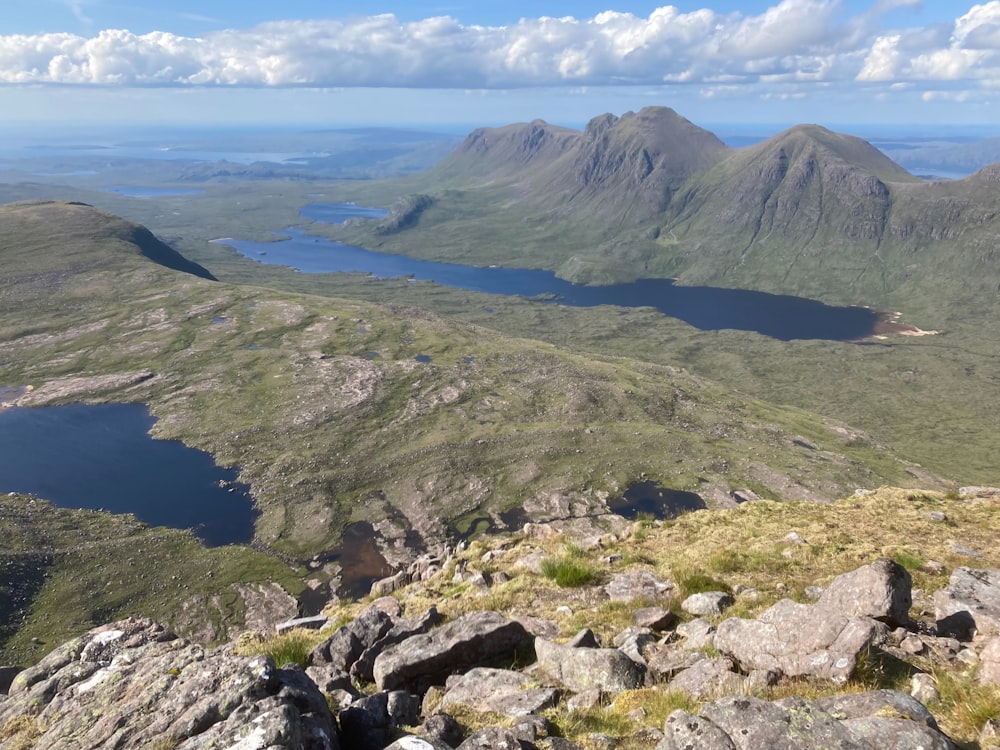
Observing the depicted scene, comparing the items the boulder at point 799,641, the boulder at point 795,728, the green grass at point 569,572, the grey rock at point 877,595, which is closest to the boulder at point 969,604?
the grey rock at point 877,595

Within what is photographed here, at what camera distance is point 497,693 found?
54.1 ft

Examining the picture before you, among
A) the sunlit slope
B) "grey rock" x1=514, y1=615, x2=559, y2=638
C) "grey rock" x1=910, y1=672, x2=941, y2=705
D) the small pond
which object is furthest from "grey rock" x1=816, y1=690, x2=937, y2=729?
the small pond

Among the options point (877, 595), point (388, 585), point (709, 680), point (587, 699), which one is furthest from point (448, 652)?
point (388, 585)

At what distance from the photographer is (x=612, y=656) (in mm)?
16984

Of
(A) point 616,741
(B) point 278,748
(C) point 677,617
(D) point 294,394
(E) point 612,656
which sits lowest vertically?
(D) point 294,394

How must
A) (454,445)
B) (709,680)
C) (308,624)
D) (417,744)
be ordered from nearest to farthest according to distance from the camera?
(417,744)
(709,680)
(308,624)
(454,445)

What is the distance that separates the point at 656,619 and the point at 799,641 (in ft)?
20.2

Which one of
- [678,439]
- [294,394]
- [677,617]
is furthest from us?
[294,394]

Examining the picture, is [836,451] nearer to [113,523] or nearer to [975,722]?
[975,722]

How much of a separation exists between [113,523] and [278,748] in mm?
149697

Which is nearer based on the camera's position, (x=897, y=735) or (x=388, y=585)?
(x=897, y=735)

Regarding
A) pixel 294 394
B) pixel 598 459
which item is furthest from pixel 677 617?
pixel 294 394

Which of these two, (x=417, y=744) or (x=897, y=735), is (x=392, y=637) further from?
(x=897, y=735)

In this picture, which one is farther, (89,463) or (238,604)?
(89,463)
